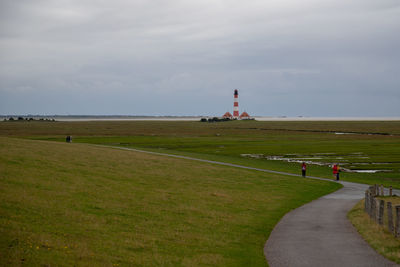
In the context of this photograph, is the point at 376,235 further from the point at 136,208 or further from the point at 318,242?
the point at 136,208

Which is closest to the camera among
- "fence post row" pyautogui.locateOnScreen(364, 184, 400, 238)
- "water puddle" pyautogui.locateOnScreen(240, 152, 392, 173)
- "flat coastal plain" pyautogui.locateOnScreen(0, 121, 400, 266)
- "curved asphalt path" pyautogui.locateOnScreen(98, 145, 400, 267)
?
"flat coastal plain" pyautogui.locateOnScreen(0, 121, 400, 266)

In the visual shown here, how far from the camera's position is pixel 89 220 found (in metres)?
21.3

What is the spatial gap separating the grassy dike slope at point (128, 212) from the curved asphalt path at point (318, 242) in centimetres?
94

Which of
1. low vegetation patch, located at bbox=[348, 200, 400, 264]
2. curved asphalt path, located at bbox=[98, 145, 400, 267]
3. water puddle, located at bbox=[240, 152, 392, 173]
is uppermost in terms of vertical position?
water puddle, located at bbox=[240, 152, 392, 173]

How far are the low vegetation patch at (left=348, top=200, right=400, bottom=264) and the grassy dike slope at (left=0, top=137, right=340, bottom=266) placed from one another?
4.83 meters

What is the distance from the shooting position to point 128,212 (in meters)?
24.5

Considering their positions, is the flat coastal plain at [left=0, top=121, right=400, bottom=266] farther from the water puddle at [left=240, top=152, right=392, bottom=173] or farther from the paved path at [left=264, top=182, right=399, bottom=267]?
the water puddle at [left=240, top=152, right=392, bottom=173]

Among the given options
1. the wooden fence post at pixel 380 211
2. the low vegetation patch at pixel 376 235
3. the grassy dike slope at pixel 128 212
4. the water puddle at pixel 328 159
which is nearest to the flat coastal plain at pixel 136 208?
the grassy dike slope at pixel 128 212

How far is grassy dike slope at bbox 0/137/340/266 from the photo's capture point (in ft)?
55.7

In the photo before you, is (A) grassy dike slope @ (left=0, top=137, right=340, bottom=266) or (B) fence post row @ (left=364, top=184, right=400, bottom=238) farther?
(B) fence post row @ (left=364, top=184, right=400, bottom=238)

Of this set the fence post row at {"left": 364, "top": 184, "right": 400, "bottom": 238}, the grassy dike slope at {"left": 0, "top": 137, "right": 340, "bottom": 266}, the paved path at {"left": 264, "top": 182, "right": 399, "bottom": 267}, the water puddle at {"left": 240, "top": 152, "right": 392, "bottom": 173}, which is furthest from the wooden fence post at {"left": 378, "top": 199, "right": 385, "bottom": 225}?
the water puddle at {"left": 240, "top": 152, "right": 392, "bottom": 173}

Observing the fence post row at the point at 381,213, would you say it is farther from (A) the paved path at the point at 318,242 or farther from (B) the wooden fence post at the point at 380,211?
(A) the paved path at the point at 318,242

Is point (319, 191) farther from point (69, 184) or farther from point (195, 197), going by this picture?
point (69, 184)

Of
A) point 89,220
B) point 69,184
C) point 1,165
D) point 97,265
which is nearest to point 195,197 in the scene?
point 69,184
